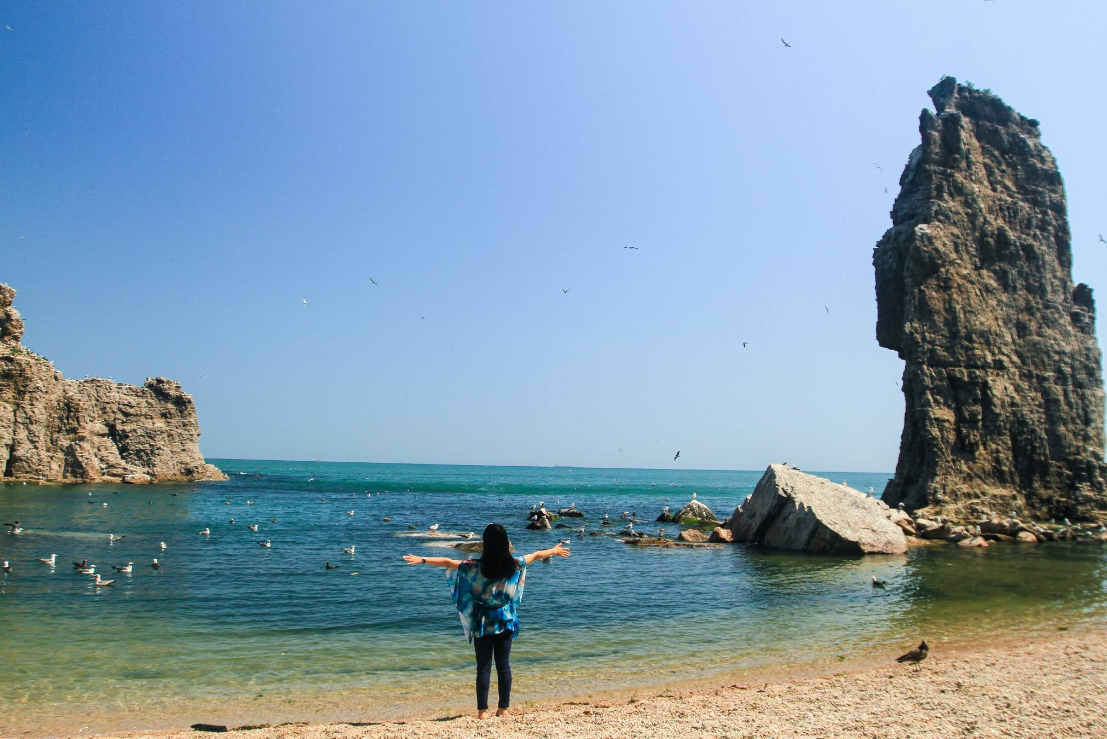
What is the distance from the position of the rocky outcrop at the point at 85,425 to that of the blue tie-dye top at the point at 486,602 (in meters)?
67.2

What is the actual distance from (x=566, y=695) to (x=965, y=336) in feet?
123

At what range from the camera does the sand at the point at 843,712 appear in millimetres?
7910

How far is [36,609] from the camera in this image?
53.6ft

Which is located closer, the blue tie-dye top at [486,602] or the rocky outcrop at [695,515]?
the blue tie-dye top at [486,602]

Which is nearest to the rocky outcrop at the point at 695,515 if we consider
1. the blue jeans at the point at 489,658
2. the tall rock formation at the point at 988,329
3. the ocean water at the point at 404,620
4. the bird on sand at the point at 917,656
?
the tall rock formation at the point at 988,329

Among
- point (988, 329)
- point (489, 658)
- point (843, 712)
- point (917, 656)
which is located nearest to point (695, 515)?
point (988, 329)

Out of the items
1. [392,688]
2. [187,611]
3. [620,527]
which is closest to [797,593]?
[392,688]

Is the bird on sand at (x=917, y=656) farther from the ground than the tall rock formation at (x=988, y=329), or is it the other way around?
the tall rock formation at (x=988, y=329)

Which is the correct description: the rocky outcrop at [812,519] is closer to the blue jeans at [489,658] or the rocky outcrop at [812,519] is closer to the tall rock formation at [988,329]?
the tall rock formation at [988,329]

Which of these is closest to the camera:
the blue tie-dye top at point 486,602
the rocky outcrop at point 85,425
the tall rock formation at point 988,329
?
the blue tie-dye top at point 486,602

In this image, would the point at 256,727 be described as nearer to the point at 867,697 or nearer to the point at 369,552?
the point at 867,697

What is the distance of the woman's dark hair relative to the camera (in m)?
7.61

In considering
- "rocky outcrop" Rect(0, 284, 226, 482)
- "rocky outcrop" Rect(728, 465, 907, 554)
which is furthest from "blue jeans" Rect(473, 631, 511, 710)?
"rocky outcrop" Rect(0, 284, 226, 482)

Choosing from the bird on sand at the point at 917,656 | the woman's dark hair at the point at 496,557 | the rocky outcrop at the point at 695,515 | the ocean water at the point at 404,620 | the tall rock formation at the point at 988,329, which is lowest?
the rocky outcrop at the point at 695,515
